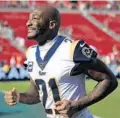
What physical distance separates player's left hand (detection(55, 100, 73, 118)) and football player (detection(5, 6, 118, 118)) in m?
0.02

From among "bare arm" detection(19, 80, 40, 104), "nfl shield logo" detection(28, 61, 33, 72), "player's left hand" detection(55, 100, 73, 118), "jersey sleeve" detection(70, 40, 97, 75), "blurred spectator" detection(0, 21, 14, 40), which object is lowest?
"blurred spectator" detection(0, 21, 14, 40)

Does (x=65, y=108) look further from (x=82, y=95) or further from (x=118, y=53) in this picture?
(x=118, y=53)

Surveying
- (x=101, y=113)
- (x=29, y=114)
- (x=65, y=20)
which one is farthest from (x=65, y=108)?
(x=65, y=20)

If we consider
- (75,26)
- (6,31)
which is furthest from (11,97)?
(75,26)

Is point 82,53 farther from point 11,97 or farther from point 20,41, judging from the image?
point 20,41

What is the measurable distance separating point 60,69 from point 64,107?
0.94ft

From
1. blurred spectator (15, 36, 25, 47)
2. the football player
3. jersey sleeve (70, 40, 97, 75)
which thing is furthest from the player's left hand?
blurred spectator (15, 36, 25, 47)

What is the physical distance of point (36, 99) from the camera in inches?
130

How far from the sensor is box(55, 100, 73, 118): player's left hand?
2789mm

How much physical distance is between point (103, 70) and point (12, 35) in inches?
828

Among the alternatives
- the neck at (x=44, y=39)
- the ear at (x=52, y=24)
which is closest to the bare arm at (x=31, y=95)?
the neck at (x=44, y=39)

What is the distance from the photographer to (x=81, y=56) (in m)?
2.90

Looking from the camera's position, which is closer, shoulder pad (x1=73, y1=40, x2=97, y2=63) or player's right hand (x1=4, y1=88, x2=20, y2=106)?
shoulder pad (x1=73, y1=40, x2=97, y2=63)

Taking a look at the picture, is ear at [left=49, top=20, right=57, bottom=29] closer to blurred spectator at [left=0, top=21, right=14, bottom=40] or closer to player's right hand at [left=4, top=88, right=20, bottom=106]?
player's right hand at [left=4, top=88, right=20, bottom=106]
